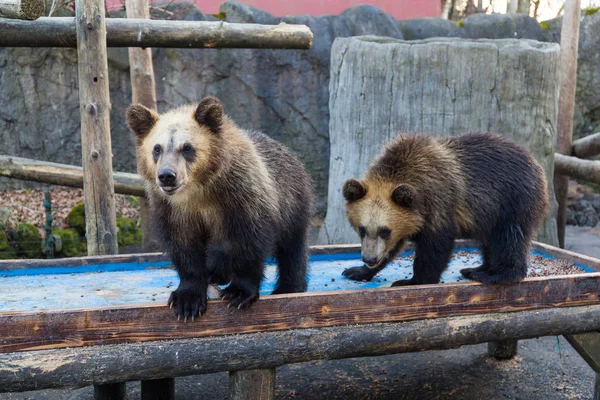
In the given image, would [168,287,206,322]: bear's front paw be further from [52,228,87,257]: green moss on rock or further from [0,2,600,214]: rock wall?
[0,2,600,214]: rock wall

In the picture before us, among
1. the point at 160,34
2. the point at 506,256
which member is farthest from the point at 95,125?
the point at 506,256

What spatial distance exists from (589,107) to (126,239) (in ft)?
24.9

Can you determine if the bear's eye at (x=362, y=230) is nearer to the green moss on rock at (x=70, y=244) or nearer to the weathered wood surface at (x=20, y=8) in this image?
the weathered wood surface at (x=20, y=8)

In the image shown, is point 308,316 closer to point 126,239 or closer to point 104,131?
point 104,131

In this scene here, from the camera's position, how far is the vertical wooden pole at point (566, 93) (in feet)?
26.7

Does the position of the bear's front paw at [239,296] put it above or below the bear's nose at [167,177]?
below

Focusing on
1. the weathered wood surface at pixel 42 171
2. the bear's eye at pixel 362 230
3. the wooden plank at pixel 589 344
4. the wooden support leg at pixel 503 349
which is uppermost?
the bear's eye at pixel 362 230

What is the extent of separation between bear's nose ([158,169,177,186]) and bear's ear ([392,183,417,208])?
51.0 inches

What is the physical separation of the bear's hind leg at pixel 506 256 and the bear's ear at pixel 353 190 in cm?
81

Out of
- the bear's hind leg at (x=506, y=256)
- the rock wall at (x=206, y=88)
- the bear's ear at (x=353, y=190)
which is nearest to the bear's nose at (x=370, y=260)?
the bear's ear at (x=353, y=190)

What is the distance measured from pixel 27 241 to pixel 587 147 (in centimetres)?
660

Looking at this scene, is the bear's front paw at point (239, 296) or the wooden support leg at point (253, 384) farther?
the wooden support leg at point (253, 384)

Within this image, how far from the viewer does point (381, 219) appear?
3844 millimetres

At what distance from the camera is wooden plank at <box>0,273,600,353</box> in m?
3.01
